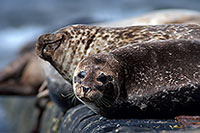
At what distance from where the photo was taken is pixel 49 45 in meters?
2.53

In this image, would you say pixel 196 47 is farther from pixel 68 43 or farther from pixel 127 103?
pixel 68 43

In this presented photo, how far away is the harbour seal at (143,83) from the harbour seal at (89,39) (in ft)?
1.24

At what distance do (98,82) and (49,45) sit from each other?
832 millimetres

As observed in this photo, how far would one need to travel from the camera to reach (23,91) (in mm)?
5469

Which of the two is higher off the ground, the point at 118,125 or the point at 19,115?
the point at 118,125

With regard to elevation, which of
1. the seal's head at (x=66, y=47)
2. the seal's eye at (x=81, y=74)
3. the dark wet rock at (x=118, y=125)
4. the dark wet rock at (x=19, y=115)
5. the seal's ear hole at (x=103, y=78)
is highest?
the seal's eye at (x=81, y=74)

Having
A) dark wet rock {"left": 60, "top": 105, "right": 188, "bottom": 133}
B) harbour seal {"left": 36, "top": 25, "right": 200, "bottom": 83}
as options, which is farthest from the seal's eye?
harbour seal {"left": 36, "top": 25, "right": 200, "bottom": 83}

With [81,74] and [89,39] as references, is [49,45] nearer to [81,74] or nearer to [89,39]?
[89,39]

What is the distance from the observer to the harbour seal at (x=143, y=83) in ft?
5.92

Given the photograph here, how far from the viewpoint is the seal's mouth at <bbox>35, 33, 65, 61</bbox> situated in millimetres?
2518

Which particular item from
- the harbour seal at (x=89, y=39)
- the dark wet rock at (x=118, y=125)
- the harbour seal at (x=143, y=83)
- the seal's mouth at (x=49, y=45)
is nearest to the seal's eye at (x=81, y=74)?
the harbour seal at (x=143, y=83)

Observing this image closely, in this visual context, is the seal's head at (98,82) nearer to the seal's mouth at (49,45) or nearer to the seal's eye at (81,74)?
the seal's eye at (81,74)

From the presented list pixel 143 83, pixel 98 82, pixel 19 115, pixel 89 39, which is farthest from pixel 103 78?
pixel 19 115

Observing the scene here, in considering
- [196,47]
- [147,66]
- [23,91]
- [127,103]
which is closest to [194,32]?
[196,47]
